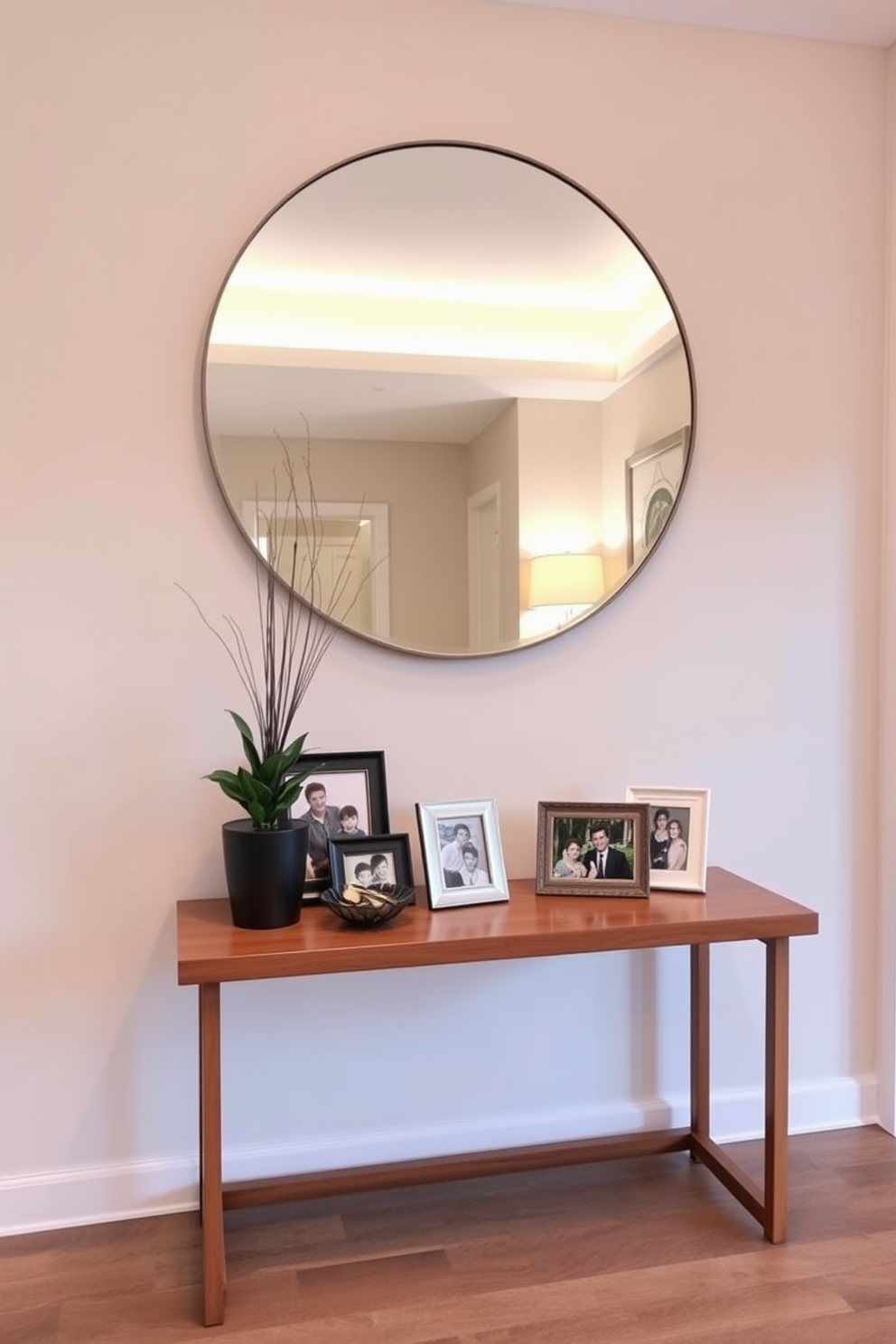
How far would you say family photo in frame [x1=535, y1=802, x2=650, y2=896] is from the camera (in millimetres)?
1990

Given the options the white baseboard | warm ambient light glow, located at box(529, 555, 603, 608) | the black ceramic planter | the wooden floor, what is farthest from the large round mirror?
the wooden floor

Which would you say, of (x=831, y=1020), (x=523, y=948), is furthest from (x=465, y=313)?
(x=831, y=1020)

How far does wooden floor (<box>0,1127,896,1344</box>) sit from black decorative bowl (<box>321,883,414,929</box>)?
657 millimetres

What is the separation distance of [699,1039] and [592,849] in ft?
1.84

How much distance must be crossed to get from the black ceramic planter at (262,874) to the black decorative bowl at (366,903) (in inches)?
3.2

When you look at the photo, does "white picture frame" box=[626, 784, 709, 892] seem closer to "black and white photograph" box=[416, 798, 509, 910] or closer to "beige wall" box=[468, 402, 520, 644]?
"black and white photograph" box=[416, 798, 509, 910]

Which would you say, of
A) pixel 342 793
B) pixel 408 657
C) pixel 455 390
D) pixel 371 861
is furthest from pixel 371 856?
pixel 455 390

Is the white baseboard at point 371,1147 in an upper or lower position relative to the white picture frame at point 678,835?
lower

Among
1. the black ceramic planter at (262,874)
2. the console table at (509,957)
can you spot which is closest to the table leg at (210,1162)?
the console table at (509,957)

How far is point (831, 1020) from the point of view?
2391 mm

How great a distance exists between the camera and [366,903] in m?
1.77

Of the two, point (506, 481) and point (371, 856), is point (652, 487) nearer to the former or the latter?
point (506, 481)

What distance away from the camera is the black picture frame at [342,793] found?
1983 millimetres

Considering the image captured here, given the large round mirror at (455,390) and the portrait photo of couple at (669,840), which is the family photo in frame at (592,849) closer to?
the portrait photo of couple at (669,840)
